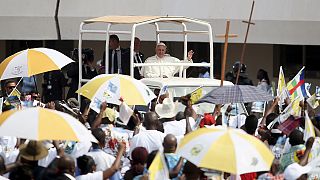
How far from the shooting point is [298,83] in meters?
13.7

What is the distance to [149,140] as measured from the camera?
10352 millimetres

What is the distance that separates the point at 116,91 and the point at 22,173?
3208mm

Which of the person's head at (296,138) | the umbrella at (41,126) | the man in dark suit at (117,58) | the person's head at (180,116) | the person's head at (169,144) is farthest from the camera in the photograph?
the man in dark suit at (117,58)

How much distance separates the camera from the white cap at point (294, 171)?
8.96 m

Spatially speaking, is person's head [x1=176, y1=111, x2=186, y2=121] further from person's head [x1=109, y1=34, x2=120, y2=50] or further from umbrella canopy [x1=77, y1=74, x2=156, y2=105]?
person's head [x1=109, y1=34, x2=120, y2=50]

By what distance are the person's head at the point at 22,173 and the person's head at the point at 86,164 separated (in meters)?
0.77

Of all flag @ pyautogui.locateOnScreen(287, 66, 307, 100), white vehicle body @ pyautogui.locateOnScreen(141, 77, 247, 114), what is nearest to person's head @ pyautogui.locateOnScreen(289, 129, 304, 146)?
white vehicle body @ pyautogui.locateOnScreen(141, 77, 247, 114)

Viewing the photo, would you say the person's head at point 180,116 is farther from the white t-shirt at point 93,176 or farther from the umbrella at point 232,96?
the white t-shirt at point 93,176

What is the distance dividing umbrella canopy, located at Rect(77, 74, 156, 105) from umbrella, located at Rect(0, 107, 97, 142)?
236 cm

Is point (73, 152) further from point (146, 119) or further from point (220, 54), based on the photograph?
point (220, 54)

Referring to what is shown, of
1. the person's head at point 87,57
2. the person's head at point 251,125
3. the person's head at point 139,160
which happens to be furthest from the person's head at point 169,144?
the person's head at point 87,57

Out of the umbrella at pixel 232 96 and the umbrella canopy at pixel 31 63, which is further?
the umbrella canopy at pixel 31 63

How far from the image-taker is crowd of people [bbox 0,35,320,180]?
8.58 meters

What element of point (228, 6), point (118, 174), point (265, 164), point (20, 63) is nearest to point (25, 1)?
point (228, 6)
